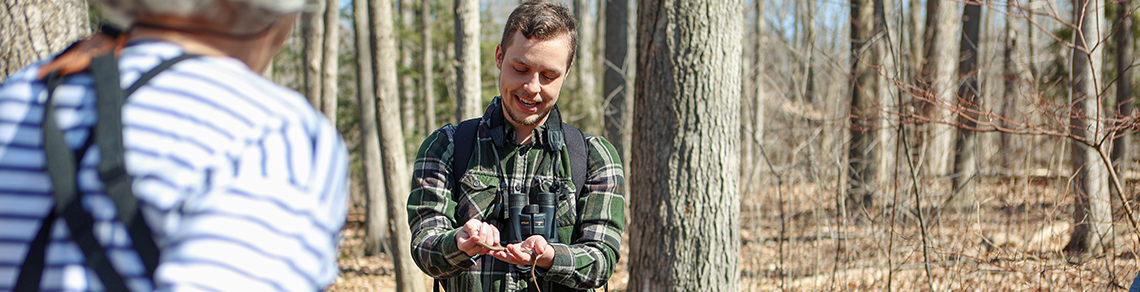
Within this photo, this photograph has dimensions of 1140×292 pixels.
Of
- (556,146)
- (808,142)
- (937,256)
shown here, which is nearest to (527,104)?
(556,146)

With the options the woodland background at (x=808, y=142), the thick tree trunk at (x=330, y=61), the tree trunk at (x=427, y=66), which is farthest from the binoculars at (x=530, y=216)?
the tree trunk at (x=427, y=66)

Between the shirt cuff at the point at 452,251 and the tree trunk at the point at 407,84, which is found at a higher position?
the tree trunk at the point at 407,84

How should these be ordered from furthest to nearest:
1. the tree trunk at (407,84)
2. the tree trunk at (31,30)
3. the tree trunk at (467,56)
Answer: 1. the tree trunk at (407,84)
2. the tree trunk at (467,56)
3. the tree trunk at (31,30)

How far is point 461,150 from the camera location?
2.29 meters

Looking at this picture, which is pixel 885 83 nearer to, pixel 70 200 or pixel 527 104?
pixel 527 104

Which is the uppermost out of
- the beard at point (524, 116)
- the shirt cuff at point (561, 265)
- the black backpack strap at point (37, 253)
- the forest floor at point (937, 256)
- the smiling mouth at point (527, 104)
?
the smiling mouth at point (527, 104)

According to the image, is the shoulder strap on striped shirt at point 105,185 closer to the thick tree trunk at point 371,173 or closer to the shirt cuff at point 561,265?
the shirt cuff at point 561,265

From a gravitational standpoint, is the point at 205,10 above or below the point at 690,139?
above

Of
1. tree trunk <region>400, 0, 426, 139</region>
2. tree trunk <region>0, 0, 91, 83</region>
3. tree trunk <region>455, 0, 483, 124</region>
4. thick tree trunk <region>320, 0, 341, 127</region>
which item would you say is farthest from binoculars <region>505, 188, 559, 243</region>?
tree trunk <region>400, 0, 426, 139</region>

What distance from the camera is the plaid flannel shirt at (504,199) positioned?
2.23 meters

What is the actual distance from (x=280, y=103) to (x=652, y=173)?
10.8 ft

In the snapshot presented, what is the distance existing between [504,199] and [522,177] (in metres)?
0.10

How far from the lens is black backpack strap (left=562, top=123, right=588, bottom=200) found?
2299 millimetres

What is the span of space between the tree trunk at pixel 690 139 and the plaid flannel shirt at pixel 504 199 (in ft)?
5.55
